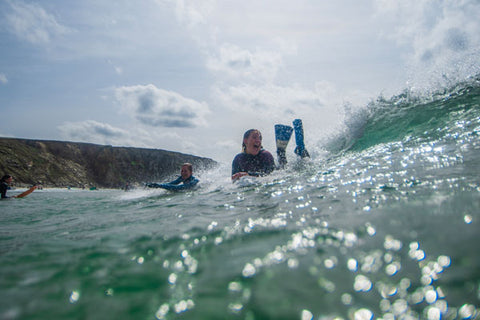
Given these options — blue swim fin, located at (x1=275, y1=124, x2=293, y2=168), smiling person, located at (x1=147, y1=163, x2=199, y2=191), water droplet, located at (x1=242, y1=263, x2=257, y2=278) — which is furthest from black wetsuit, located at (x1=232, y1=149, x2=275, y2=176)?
water droplet, located at (x1=242, y1=263, x2=257, y2=278)

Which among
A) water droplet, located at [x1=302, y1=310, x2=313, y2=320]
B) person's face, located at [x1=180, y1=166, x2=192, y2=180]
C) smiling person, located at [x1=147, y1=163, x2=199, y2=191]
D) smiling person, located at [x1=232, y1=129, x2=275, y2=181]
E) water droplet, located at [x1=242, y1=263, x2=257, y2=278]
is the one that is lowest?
water droplet, located at [x1=302, y1=310, x2=313, y2=320]

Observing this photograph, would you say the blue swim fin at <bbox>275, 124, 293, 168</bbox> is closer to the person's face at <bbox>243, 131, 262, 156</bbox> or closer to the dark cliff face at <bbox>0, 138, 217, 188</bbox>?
the person's face at <bbox>243, 131, 262, 156</bbox>

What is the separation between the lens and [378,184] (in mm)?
2971

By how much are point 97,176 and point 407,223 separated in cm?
6763

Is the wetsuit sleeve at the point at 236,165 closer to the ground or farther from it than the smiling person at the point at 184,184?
farther from it

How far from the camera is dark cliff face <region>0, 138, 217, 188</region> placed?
45.7 metres

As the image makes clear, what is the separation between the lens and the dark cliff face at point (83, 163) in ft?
150

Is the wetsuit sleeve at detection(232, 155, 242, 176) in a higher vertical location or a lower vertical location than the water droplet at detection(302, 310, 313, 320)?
higher

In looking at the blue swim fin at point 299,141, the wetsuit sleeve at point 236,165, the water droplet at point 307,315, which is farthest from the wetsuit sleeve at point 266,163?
the water droplet at point 307,315

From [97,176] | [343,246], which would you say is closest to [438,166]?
[343,246]

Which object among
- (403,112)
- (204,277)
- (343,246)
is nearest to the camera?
(204,277)

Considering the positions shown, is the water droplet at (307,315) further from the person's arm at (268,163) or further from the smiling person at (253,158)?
the person's arm at (268,163)

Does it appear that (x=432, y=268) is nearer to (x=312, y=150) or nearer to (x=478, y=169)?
(x=478, y=169)

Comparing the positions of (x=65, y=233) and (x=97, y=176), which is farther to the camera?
(x=97, y=176)
